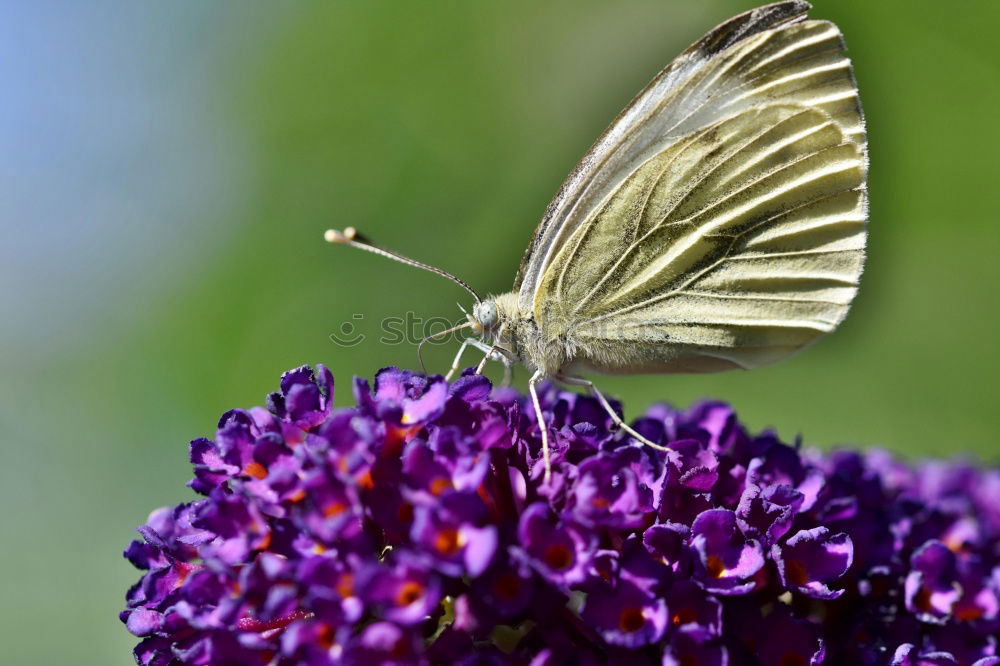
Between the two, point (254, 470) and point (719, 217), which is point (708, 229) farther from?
point (254, 470)

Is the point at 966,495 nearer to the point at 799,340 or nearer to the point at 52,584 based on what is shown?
the point at 799,340

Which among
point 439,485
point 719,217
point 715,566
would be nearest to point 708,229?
point 719,217

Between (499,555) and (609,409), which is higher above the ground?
(609,409)

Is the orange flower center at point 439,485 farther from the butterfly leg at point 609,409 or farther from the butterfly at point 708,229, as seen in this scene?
the butterfly at point 708,229

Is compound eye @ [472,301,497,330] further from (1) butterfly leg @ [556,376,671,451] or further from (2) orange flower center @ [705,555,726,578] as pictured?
(2) orange flower center @ [705,555,726,578]

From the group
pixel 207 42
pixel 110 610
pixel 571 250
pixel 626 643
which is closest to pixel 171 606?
pixel 626 643

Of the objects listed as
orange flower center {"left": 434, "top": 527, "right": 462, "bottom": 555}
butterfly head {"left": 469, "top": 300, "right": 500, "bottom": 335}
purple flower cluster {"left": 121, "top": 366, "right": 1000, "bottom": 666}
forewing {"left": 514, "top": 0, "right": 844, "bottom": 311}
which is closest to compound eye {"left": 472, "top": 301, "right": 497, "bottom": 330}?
butterfly head {"left": 469, "top": 300, "right": 500, "bottom": 335}

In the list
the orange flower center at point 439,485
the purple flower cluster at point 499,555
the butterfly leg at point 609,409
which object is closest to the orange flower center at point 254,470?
the purple flower cluster at point 499,555
